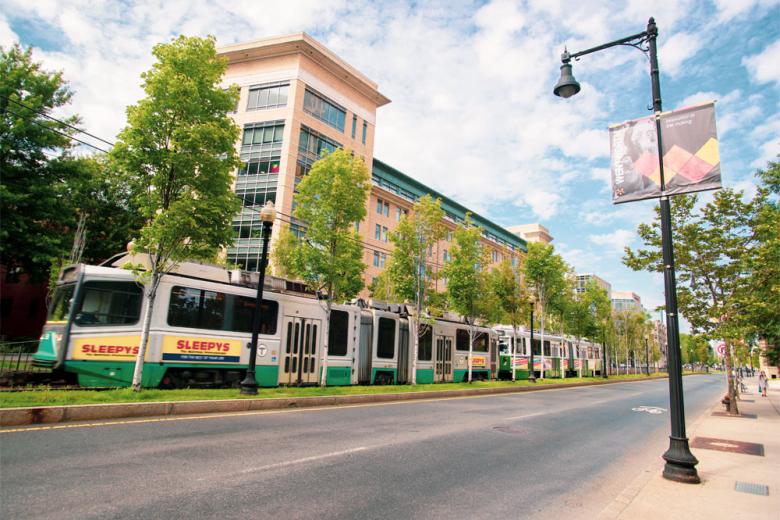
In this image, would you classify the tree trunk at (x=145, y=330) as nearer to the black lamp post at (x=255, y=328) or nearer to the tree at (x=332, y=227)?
the black lamp post at (x=255, y=328)

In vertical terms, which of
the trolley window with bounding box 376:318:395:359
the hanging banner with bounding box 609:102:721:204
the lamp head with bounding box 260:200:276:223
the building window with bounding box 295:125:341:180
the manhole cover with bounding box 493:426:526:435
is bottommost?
the manhole cover with bounding box 493:426:526:435

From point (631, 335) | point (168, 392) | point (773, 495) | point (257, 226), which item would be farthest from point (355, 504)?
point (631, 335)

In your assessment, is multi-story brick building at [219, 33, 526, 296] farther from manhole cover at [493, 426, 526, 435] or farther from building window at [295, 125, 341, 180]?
manhole cover at [493, 426, 526, 435]

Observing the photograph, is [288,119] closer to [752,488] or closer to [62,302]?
[62,302]

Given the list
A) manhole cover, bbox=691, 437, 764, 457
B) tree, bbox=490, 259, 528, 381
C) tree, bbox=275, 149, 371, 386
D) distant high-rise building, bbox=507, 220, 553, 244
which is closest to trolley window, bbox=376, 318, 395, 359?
tree, bbox=275, 149, 371, 386

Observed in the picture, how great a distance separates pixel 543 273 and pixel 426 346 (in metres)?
17.2

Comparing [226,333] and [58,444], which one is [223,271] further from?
[58,444]

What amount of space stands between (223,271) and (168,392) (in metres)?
4.70

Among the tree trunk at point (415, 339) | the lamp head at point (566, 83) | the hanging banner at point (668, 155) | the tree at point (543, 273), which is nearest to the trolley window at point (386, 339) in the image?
the tree trunk at point (415, 339)

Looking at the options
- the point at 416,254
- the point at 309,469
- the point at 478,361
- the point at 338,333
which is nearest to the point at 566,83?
the point at 309,469

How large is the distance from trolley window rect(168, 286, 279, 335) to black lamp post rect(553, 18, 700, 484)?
11.4m

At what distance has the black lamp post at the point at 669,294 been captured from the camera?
20.8 ft

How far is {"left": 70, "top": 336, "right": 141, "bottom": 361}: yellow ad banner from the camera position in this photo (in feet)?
37.0

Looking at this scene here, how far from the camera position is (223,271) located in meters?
15.1
